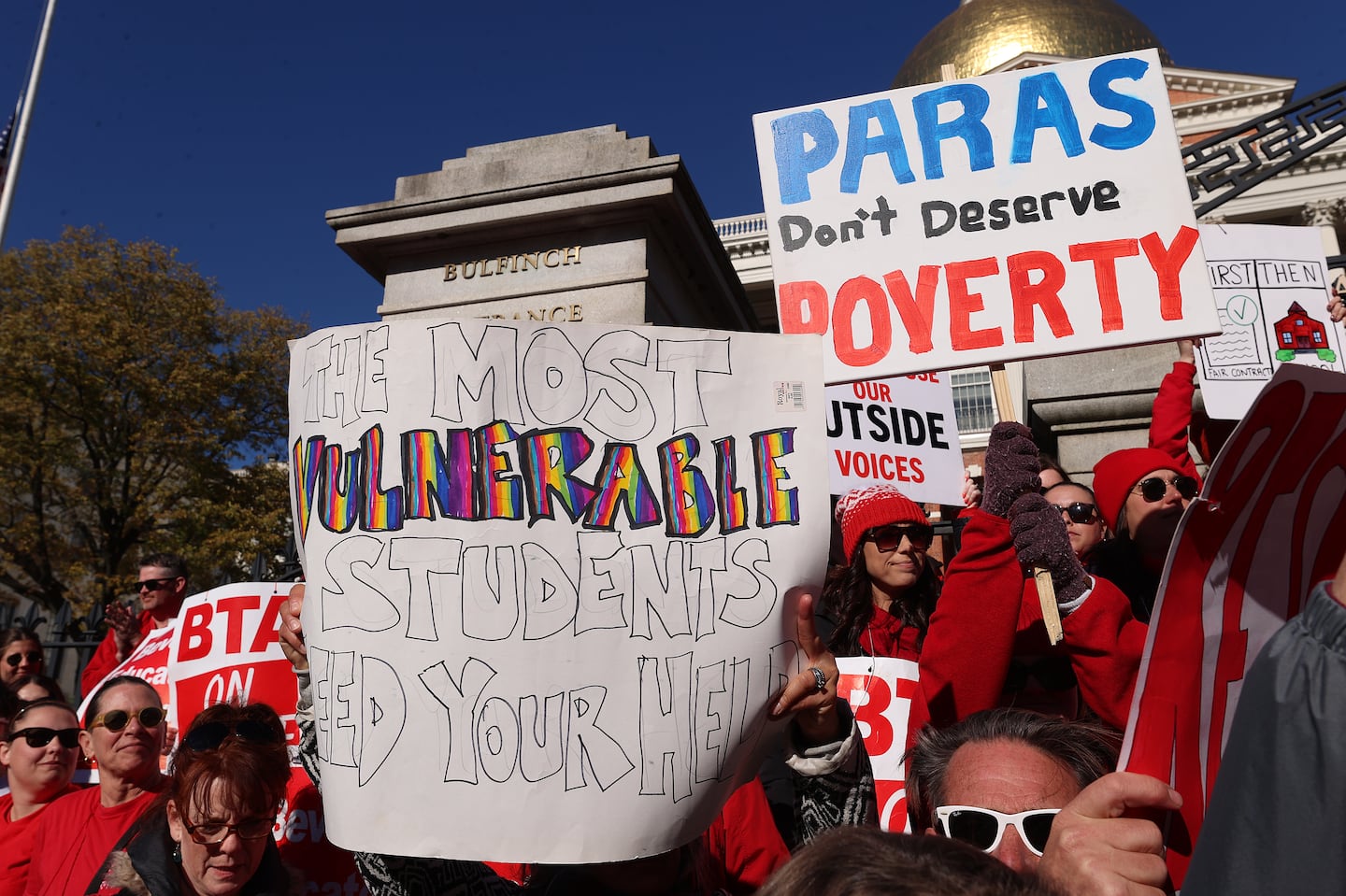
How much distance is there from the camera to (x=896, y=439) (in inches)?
217

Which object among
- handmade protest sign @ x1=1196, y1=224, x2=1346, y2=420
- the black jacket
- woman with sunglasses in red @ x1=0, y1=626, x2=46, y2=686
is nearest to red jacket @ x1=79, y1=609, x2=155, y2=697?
woman with sunglasses in red @ x1=0, y1=626, x2=46, y2=686

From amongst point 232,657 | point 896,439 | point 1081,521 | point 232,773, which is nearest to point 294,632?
point 232,773

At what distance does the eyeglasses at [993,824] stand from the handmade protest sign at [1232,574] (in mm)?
209

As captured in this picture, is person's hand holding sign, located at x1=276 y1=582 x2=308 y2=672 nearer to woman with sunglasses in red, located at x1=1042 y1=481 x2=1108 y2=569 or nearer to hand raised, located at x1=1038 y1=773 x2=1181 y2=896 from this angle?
hand raised, located at x1=1038 y1=773 x2=1181 y2=896

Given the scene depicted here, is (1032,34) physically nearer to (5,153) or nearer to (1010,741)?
(5,153)

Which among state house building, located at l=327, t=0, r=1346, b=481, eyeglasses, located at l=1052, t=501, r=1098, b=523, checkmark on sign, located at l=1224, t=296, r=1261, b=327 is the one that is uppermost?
state house building, located at l=327, t=0, r=1346, b=481

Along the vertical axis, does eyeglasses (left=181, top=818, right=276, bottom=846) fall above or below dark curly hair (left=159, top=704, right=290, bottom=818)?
below

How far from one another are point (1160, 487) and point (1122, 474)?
148mm

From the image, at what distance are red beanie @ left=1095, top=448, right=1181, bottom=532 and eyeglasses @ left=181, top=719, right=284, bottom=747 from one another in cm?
272

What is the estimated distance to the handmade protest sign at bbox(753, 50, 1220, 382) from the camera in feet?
8.70

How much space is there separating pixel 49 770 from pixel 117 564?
65.8ft

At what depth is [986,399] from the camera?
91.3 feet

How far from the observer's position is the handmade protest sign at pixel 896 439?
5309mm

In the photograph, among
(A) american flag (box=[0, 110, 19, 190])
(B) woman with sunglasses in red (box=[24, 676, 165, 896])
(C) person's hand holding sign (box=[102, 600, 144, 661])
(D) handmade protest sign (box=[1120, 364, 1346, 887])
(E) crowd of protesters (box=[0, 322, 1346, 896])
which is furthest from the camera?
(A) american flag (box=[0, 110, 19, 190])
